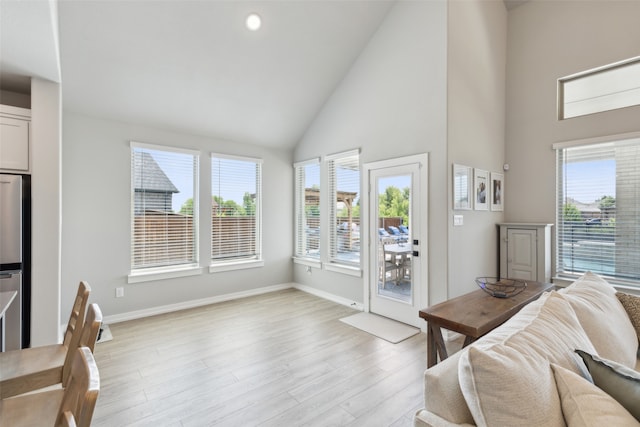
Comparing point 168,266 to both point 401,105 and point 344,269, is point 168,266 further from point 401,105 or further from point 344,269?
point 401,105

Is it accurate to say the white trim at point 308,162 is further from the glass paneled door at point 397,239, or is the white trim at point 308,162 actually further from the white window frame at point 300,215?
the glass paneled door at point 397,239

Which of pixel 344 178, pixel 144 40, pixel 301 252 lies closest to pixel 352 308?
pixel 301 252

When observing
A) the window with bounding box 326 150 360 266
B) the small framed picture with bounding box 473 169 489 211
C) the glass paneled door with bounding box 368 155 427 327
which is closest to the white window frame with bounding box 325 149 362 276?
the window with bounding box 326 150 360 266

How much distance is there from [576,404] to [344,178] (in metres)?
4.04

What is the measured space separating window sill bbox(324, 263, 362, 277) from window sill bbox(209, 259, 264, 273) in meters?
1.21

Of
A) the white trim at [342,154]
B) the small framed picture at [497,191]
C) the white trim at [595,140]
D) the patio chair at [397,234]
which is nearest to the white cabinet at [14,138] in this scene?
the white trim at [342,154]

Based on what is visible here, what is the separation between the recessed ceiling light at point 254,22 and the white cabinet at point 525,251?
4050 mm

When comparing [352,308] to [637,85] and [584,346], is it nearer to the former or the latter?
[584,346]

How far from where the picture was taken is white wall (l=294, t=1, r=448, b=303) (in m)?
3.42

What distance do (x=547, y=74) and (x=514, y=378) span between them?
4595 millimetres

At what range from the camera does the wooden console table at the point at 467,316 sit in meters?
1.82

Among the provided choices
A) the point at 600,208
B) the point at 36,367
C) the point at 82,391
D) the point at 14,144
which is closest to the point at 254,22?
the point at 14,144

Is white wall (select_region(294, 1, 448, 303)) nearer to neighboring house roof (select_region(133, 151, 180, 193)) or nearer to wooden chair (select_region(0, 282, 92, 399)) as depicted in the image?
neighboring house roof (select_region(133, 151, 180, 193))

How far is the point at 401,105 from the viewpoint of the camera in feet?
12.5
